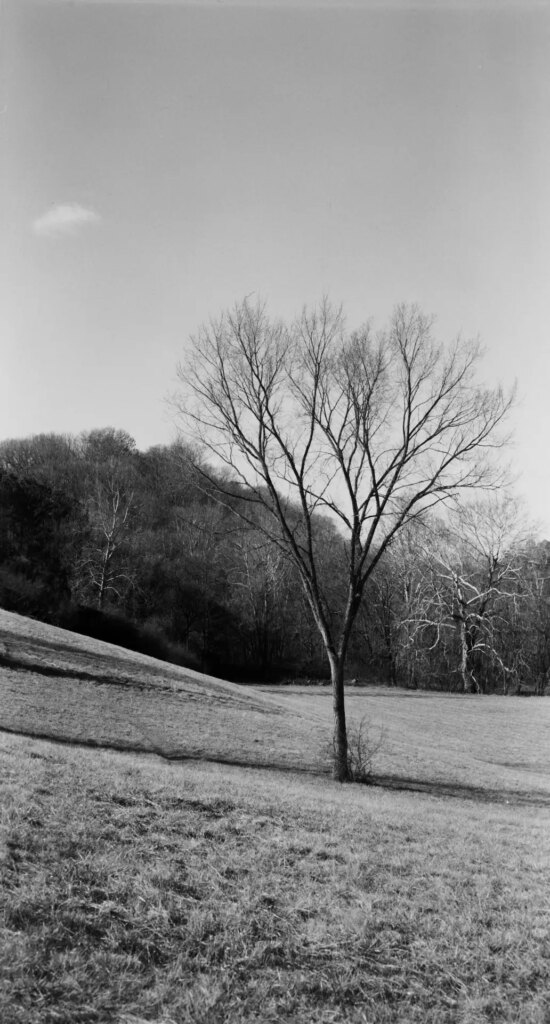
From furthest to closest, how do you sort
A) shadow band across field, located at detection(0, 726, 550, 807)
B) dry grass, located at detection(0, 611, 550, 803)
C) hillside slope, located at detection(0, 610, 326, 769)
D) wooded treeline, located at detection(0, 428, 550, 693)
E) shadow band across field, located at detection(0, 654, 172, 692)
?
1. wooded treeline, located at detection(0, 428, 550, 693)
2. shadow band across field, located at detection(0, 654, 172, 692)
3. dry grass, located at detection(0, 611, 550, 803)
4. hillside slope, located at detection(0, 610, 326, 769)
5. shadow band across field, located at detection(0, 726, 550, 807)

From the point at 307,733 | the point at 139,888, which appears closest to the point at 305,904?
the point at 139,888

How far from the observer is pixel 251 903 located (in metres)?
4.64

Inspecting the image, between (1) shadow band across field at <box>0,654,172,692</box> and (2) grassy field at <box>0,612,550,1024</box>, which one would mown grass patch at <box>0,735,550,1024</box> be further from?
(1) shadow band across field at <box>0,654,172,692</box>

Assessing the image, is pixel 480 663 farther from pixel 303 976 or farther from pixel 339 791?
pixel 303 976

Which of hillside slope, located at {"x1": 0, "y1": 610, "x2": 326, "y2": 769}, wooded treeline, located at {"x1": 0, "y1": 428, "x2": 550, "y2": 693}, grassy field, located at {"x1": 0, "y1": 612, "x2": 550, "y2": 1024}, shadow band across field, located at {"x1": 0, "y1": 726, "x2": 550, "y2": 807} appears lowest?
shadow band across field, located at {"x1": 0, "y1": 726, "x2": 550, "y2": 807}

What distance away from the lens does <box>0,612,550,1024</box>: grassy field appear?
352 centimetres

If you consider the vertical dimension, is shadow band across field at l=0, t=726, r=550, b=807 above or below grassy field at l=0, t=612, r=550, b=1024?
below

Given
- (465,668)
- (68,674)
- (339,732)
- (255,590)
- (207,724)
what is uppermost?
(255,590)

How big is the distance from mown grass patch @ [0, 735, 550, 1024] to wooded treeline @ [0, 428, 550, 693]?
27705 mm

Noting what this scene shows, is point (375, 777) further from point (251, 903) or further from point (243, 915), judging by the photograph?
point (243, 915)

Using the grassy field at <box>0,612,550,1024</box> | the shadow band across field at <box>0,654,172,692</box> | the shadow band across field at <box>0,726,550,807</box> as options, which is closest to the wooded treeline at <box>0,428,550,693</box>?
the shadow band across field at <box>0,654,172,692</box>

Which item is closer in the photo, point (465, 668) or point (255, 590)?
point (465, 668)

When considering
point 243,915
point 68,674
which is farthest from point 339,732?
point 68,674

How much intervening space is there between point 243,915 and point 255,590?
52.4m
